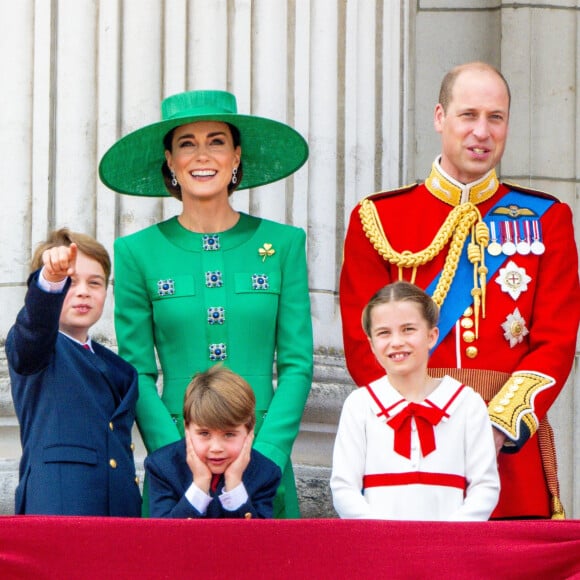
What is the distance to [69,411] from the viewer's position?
17.7ft

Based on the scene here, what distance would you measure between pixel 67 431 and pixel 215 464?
418mm

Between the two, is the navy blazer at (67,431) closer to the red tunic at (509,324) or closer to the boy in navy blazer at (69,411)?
the boy in navy blazer at (69,411)

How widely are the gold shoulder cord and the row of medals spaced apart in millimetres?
29

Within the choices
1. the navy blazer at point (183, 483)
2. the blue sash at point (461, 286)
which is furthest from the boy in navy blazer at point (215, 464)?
the blue sash at point (461, 286)

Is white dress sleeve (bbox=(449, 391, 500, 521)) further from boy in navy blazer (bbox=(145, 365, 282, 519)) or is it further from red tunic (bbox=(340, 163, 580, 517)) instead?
boy in navy blazer (bbox=(145, 365, 282, 519))

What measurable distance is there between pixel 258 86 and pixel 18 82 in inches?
30.7

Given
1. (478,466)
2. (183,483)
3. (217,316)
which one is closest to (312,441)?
(217,316)

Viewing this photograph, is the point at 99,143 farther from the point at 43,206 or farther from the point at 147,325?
the point at 147,325

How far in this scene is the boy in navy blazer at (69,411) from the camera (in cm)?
A: 530

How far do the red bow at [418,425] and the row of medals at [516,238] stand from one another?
0.68 m

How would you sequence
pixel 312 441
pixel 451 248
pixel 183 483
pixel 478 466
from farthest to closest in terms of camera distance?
pixel 312 441 → pixel 451 248 → pixel 183 483 → pixel 478 466

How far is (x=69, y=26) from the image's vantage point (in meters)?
6.79

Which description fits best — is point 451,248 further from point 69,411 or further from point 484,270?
point 69,411

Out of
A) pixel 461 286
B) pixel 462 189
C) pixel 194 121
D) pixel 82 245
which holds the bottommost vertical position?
pixel 461 286
